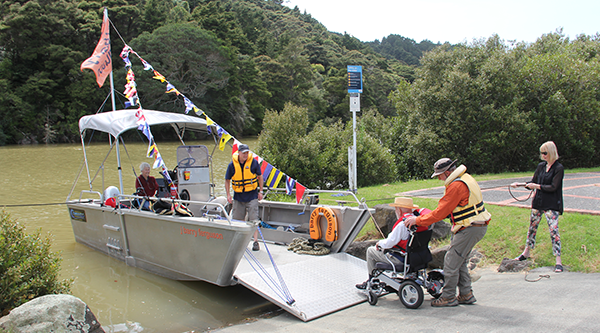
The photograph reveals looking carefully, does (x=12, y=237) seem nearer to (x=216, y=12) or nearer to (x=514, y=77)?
(x=514, y=77)

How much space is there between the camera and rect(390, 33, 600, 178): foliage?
51.2 ft

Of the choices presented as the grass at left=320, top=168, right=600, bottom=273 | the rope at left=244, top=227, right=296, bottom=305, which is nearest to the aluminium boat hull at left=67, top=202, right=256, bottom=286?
the rope at left=244, top=227, right=296, bottom=305

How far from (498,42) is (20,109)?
43618mm

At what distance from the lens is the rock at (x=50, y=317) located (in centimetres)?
384

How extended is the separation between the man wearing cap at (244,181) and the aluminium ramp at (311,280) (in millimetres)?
794

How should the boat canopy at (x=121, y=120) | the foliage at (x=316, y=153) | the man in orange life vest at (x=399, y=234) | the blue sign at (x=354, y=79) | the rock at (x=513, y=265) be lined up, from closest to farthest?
the man in orange life vest at (x=399, y=234)
the rock at (x=513, y=265)
the boat canopy at (x=121, y=120)
the blue sign at (x=354, y=79)
the foliage at (x=316, y=153)

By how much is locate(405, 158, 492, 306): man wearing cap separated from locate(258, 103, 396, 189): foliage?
9489 mm

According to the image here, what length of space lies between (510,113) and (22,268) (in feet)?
53.5

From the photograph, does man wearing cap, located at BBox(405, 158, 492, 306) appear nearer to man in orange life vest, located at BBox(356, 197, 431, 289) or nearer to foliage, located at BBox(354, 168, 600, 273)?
man in orange life vest, located at BBox(356, 197, 431, 289)

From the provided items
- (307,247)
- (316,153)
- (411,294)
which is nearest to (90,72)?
(316,153)

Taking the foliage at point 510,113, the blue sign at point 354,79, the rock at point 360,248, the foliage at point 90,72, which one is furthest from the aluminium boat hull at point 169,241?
→ the foliage at point 90,72

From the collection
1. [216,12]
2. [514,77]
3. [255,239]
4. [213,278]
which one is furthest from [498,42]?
[216,12]

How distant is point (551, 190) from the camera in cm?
539

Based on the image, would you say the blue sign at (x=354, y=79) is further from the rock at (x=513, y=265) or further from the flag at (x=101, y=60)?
the rock at (x=513, y=265)
